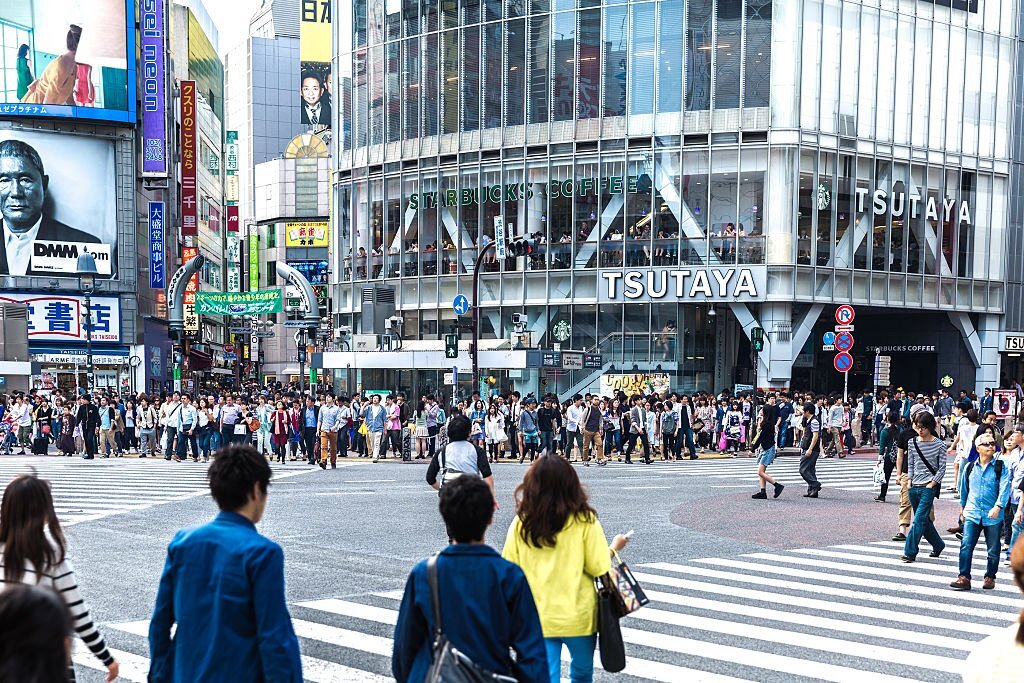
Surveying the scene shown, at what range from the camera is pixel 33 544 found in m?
4.90

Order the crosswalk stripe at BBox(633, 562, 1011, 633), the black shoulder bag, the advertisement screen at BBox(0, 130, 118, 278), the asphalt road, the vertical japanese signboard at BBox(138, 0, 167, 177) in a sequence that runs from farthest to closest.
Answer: the vertical japanese signboard at BBox(138, 0, 167, 177) < the advertisement screen at BBox(0, 130, 118, 278) < the black shoulder bag < the crosswalk stripe at BBox(633, 562, 1011, 633) < the asphalt road

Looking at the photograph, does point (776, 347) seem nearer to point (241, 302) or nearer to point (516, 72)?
point (516, 72)

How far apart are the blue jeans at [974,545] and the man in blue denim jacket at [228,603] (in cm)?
880

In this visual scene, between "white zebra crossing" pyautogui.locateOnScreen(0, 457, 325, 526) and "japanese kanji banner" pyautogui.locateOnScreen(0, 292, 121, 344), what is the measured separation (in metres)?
28.9

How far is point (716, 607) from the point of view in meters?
9.76

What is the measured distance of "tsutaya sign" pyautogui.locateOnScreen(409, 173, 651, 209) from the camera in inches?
1770

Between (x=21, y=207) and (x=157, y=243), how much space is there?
750 centimetres

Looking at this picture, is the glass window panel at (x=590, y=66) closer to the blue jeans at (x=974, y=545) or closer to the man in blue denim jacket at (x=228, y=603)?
the blue jeans at (x=974, y=545)

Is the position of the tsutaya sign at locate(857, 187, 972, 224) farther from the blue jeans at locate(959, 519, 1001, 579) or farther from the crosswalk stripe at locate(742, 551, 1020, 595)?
the blue jeans at locate(959, 519, 1001, 579)

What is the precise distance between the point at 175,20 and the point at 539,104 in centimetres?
5092

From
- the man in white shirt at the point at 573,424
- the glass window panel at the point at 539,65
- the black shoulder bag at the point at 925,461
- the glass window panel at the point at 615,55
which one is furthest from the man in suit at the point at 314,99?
the black shoulder bag at the point at 925,461

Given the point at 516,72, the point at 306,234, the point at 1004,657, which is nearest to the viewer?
the point at 1004,657

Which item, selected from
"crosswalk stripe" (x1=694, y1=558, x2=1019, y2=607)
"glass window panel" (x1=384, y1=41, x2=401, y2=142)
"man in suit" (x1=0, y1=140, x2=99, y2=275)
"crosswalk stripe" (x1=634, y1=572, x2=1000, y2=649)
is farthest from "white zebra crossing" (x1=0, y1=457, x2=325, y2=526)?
"man in suit" (x1=0, y1=140, x2=99, y2=275)

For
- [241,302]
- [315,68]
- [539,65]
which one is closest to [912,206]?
[539,65]
